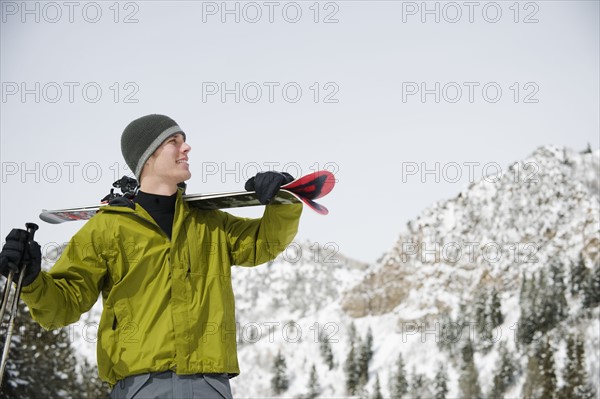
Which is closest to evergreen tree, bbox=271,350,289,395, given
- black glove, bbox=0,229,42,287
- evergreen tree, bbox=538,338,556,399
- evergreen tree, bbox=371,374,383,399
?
evergreen tree, bbox=371,374,383,399

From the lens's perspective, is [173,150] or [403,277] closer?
[173,150]

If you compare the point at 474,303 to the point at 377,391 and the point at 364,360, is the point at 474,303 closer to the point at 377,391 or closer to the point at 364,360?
the point at 364,360

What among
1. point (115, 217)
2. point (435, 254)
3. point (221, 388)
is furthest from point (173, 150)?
point (435, 254)

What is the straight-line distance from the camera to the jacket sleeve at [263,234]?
389 cm

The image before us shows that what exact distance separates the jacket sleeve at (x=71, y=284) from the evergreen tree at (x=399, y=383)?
10455cm

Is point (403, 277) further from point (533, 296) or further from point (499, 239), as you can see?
point (533, 296)

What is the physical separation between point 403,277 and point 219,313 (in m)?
160

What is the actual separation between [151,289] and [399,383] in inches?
4151

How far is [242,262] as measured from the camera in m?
4.09

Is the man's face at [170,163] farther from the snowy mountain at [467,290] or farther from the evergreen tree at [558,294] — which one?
the evergreen tree at [558,294]

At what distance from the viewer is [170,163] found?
3998mm

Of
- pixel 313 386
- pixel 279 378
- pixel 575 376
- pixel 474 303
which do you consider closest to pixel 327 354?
pixel 313 386

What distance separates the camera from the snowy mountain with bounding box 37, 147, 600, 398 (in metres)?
101

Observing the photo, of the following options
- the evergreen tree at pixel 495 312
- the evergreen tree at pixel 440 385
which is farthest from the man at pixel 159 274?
the evergreen tree at pixel 495 312
